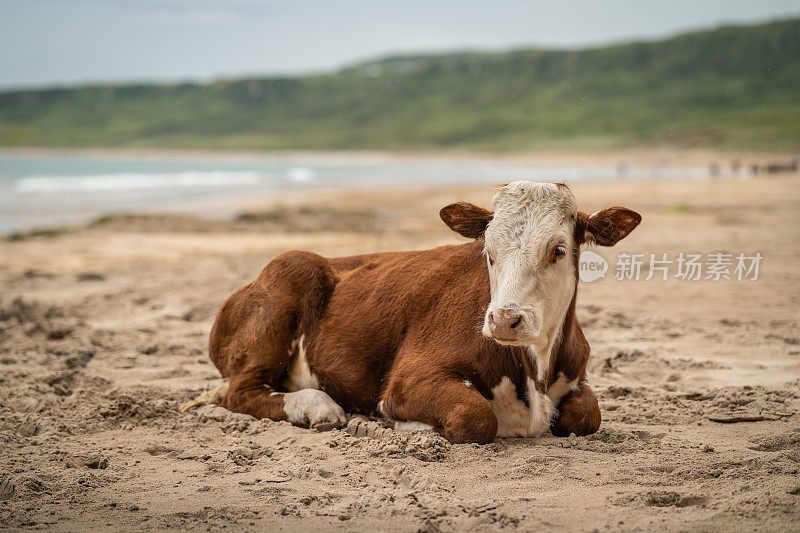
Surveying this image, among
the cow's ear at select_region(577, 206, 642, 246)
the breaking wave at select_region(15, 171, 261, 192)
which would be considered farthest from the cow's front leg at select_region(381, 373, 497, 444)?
the breaking wave at select_region(15, 171, 261, 192)

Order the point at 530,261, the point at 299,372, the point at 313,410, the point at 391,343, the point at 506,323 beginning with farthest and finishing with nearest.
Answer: the point at 299,372 → the point at 391,343 → the point at 313,410 → the point at 530,261 → the point at 506,323

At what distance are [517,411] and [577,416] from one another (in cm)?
39

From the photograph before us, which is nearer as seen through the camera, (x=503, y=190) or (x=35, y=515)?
(x=35, y=515)

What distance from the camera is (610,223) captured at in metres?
4.65

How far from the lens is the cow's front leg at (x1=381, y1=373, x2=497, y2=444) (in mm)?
4652

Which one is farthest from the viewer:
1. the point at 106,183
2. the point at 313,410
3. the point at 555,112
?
the point at 555,112

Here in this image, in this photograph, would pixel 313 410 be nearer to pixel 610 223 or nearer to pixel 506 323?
pixel 506 323

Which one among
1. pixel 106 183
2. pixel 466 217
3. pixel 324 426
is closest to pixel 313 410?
pixel 324 426

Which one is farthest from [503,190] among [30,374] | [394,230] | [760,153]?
[760,153]

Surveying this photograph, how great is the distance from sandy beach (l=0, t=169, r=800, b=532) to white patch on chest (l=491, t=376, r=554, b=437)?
114 mm

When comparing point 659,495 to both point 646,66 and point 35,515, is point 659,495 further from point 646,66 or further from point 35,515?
point 646,66

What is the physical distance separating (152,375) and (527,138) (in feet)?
418

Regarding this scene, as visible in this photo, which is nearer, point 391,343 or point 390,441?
point 390,441

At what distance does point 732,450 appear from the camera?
4617mm
